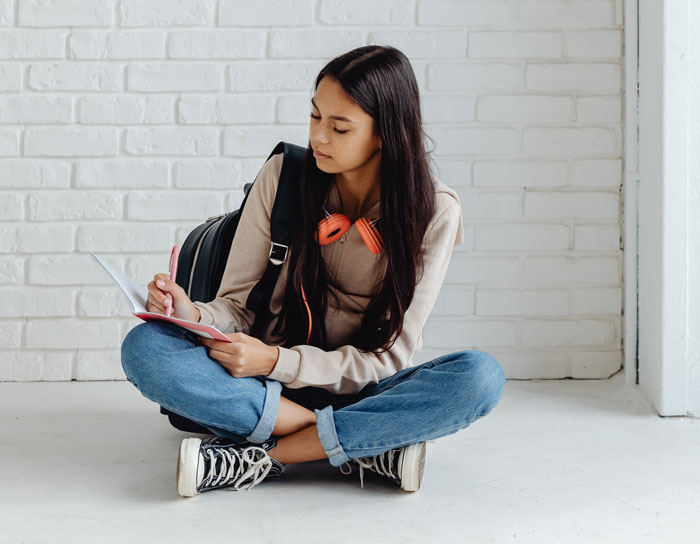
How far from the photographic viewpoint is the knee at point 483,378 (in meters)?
1.58

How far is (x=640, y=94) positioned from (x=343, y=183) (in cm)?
112

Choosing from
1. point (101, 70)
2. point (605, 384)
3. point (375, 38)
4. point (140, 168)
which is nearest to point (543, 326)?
point (605, 384)

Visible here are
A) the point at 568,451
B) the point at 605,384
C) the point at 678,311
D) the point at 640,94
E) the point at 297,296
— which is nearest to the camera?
the point at 297,296

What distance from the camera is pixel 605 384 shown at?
2633 millimetres

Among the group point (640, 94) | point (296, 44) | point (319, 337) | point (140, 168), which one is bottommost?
point (319, 337)

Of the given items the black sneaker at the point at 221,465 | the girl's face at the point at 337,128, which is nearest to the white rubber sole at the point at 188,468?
the black sneaker at the point at 221,465

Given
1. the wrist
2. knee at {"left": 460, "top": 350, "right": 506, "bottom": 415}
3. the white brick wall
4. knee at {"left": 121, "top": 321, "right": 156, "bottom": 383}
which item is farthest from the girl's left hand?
the white brick wall

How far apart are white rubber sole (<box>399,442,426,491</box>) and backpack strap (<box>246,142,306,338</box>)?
42 cm

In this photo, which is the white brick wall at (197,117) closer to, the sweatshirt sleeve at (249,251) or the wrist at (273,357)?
the sweatshirt sleeve at (249,251)

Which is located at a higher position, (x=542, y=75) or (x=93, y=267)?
(x=542, y=75)

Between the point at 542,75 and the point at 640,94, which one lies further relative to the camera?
the point at 542,75

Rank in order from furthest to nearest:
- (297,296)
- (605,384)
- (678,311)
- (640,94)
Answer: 1. (605,384)
2. (640,94)
3. (678,311)
4. (297,296)

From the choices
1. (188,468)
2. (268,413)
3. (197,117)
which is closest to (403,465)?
(268,413)

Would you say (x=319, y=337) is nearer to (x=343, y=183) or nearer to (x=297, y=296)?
(x=297, y=296)
